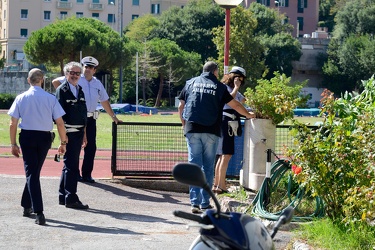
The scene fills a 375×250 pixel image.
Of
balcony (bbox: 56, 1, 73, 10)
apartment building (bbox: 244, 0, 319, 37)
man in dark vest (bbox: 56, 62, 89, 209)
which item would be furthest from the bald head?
apartment building (bbox: 244, 0, 319, 37)

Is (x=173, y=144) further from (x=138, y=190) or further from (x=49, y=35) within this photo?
(x=49, y=35)

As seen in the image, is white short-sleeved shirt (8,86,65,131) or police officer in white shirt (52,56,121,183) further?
police officer in white shirt (52,56,121,183)

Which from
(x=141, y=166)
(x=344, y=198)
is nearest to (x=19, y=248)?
(x=344, y=198)

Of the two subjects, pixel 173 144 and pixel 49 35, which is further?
pixel 49 35

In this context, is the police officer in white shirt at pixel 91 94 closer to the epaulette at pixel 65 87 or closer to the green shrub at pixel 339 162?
the epaulette at pixel 65 87

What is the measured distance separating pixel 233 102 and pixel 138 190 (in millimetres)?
3183

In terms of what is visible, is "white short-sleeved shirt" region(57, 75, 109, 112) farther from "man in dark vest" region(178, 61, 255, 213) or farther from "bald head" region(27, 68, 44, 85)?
"bald head" region(27, 68, 44, 85)

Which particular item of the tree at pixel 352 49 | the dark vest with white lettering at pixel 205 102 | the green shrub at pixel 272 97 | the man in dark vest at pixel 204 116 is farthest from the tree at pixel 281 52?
the dark vest with white lettering at pixel 205 102

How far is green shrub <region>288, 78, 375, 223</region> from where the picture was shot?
27.3 feet

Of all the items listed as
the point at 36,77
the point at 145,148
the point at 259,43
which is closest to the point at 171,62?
the point at 259,43

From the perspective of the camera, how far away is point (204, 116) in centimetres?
1058

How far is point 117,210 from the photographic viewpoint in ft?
37.2

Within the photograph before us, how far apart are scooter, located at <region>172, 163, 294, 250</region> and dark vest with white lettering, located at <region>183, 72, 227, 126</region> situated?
20.8ft

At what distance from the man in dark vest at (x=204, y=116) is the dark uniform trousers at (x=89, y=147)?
2462 millimetres
